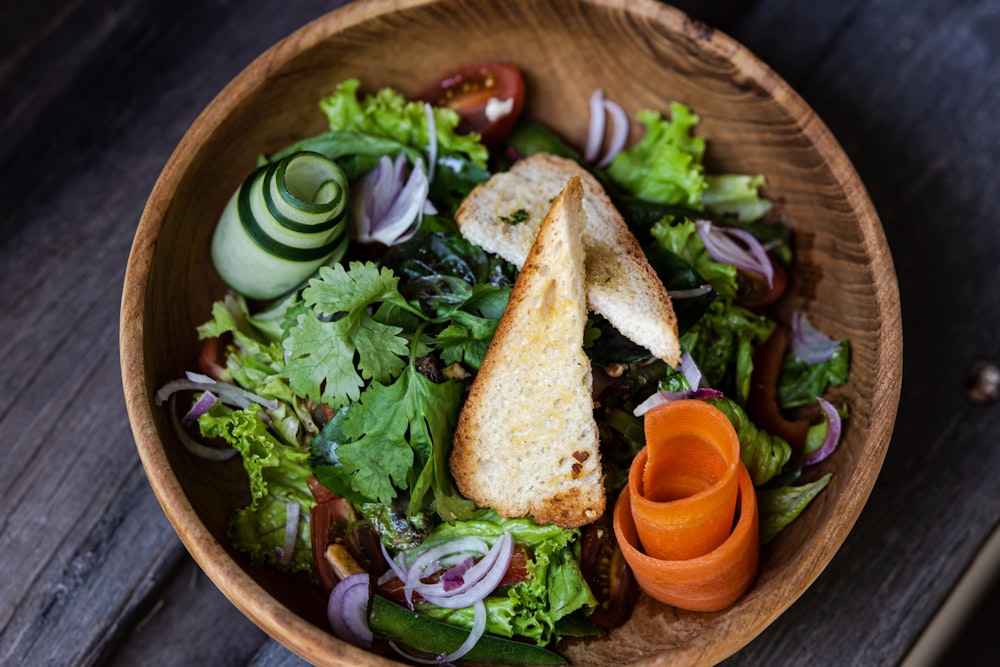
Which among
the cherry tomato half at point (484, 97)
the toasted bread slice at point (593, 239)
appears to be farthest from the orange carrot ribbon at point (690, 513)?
the cherry tomato half at point (484, 97)

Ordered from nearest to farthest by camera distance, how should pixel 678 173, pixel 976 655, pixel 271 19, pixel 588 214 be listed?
pixel 588 214
pixel 678 173
pixel 271 19
pixel 976 655

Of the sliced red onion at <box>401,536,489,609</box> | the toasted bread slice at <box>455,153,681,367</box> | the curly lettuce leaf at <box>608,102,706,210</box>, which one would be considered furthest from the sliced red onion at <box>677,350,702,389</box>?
the sliced red onion at <box>401,536,489,609</box>

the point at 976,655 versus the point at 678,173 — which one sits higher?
the point at 678,173

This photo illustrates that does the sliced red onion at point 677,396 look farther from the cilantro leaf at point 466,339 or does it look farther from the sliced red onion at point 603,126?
the sliced red onion at point 603,126

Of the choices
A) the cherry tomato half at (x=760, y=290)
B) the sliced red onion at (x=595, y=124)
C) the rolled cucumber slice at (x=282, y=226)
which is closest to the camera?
the rolled cucumber slice at (x=282, y=226)

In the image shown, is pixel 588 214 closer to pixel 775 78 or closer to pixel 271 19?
pixel 775 78

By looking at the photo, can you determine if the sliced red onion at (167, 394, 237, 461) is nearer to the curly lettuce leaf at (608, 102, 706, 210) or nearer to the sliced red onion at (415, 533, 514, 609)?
the sliced red onion at (415, 533, 514, 609)

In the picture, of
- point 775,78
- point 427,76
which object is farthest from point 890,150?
point 427,76

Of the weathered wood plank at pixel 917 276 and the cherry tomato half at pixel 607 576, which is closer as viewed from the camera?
the cherry tomato half at pixel 607 576
